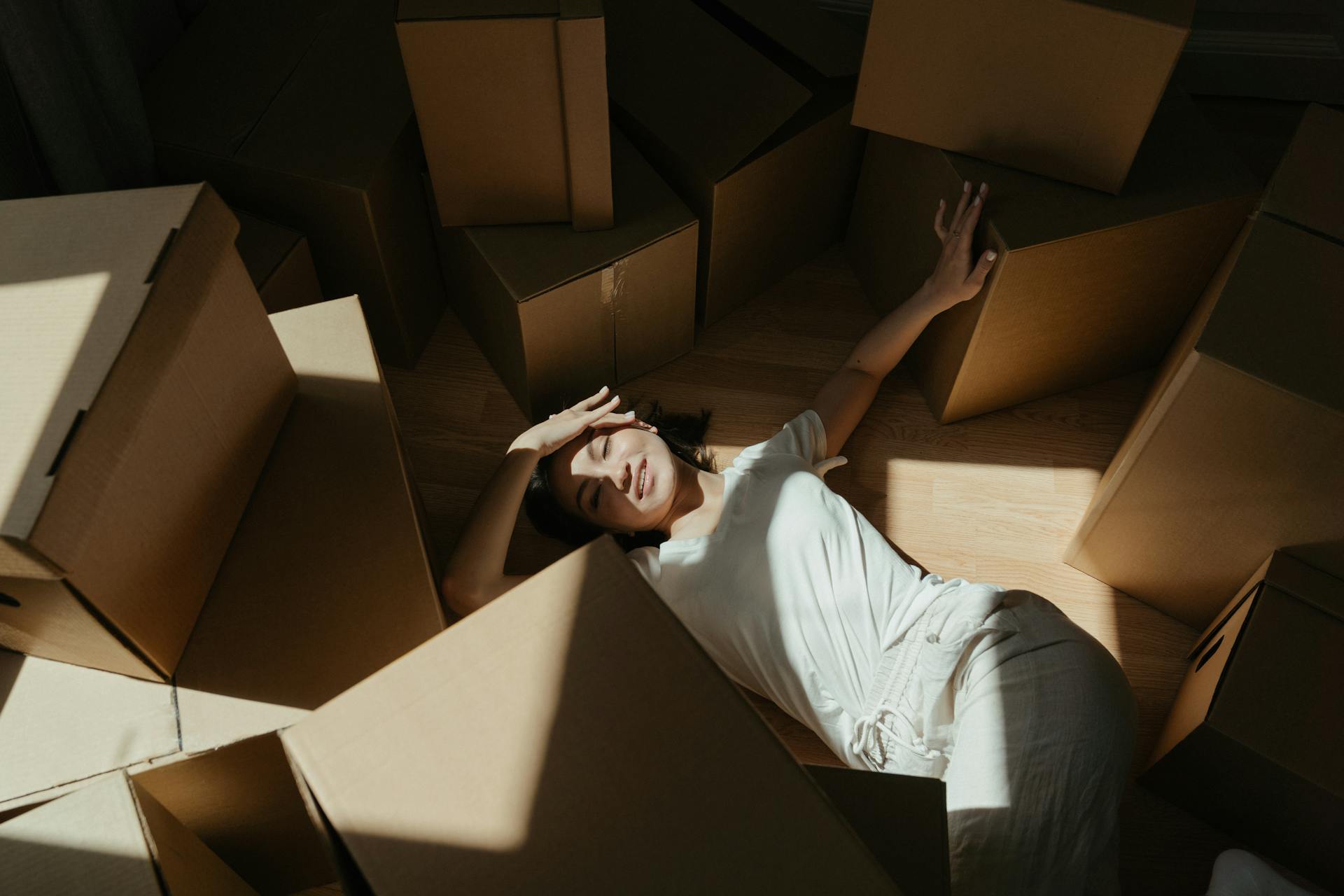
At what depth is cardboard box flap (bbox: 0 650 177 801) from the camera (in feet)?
2.95

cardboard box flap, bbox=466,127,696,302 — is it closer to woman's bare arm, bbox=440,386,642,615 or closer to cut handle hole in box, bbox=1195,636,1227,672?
woman's bare arm, bbox=440,386,642,615

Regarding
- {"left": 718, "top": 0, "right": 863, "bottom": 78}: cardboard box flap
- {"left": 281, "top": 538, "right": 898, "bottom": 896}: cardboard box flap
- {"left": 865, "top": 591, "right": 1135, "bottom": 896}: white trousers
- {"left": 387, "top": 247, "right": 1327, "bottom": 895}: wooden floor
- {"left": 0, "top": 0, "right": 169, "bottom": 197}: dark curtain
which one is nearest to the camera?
{"left": 281, "top": 538, "right": 898, "bottom": 896}: cardboard box flap

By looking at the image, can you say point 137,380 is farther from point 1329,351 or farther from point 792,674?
point 1329,351

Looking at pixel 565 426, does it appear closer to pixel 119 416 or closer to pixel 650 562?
pixel 650 562

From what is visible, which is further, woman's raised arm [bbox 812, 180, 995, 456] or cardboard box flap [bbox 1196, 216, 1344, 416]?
woman's raised arm [bbox 812, 180, 995, 456]

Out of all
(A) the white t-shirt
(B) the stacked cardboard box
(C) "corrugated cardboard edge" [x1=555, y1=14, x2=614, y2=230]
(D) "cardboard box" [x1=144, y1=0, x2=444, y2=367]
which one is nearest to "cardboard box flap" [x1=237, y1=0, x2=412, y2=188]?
(D) "cardboard box" [x1=144, y1=0, x2=444, y2=367]

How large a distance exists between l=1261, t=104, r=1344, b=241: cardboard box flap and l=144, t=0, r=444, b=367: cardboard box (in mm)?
1281

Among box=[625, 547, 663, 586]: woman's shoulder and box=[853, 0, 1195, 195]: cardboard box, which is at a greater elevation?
box=[853, 0, 1195, 195]: cardboard box

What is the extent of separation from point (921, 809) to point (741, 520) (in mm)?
583

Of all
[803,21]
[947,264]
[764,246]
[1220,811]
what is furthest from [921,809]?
[803,21]

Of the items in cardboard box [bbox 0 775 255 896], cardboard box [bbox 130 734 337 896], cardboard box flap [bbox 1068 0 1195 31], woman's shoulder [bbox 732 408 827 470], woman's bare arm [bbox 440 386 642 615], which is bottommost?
cardboard box [bbox 130 734 337 896]

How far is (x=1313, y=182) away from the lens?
4.21 ft

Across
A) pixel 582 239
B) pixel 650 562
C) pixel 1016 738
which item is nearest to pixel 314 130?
pixel 582 239

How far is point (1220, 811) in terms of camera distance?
4.15 ft
